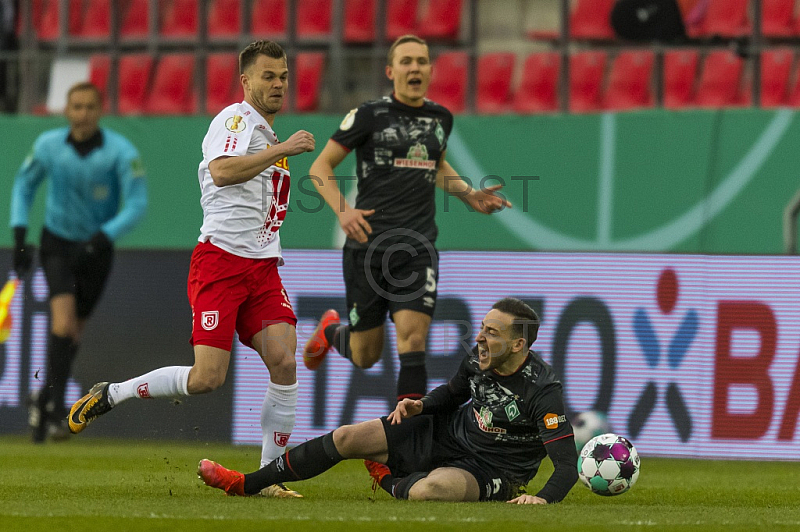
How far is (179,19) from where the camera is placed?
47.4ft

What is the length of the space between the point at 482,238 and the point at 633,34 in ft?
9.30

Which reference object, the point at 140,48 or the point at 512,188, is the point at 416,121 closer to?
the point at 512,188

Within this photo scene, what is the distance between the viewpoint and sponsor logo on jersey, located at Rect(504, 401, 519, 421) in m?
5.96

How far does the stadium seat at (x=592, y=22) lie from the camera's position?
13203mm

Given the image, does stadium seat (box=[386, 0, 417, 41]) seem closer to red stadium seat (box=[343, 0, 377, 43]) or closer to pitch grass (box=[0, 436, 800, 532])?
red stadium seat (box=[343, 0, 377, 43])

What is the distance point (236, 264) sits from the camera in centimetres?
622

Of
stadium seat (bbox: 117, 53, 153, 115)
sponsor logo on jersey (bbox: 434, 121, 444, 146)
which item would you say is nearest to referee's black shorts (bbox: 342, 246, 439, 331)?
sponsor logo on jersey (bbox: 434, 121, 444, 146)

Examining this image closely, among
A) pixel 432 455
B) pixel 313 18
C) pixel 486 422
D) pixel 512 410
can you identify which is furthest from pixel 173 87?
pixel 512 410

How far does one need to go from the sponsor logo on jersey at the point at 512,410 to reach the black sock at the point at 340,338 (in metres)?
2.22

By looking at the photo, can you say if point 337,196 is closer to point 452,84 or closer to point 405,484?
point 405,484

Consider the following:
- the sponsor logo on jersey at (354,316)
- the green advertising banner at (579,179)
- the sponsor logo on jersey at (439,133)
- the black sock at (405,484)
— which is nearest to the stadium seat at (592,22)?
the green advertising banner at (579,179)

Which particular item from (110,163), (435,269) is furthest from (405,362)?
(110,163)

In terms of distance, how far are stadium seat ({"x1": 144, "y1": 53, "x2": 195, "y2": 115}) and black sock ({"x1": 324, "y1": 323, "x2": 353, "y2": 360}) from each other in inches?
234

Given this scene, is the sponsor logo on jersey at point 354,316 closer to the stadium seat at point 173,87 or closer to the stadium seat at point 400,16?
the stadium seat at point 400,16
